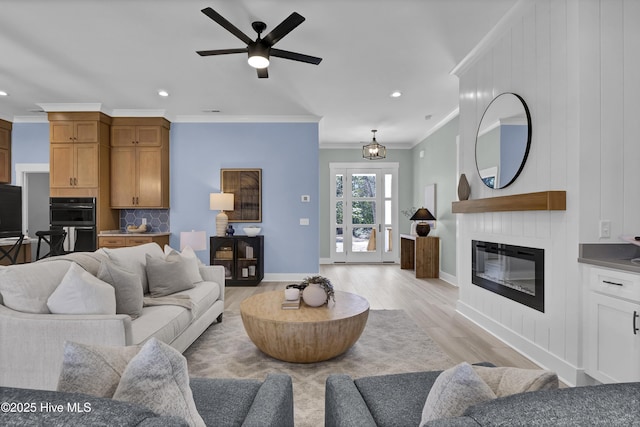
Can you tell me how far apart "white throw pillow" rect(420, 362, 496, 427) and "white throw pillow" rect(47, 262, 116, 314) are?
1924 millimetres

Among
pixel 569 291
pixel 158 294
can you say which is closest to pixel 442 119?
pixel 569 291

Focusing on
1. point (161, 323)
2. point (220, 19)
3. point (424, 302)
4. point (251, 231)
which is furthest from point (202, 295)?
point (424, 302)

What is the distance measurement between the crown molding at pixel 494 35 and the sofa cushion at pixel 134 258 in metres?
3.65

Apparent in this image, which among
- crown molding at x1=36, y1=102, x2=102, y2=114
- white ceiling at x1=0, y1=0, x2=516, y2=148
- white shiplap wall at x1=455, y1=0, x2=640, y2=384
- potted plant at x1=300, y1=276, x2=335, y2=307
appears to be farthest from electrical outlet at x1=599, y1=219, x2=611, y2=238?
crown molding at x1=36, y1=102, x2=102, y2=114

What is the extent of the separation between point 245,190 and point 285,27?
11.6 feet

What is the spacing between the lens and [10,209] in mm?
4840

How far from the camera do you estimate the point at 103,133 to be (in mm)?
5461

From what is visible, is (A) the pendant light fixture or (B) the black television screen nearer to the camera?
(B) the black television screen

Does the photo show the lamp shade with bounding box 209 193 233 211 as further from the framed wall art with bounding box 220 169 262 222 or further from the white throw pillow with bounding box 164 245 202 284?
the white throw pillow with bounding box 164 245 202 284

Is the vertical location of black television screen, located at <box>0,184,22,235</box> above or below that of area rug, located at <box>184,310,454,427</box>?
above

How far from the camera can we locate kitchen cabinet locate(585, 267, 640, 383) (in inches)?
75.8

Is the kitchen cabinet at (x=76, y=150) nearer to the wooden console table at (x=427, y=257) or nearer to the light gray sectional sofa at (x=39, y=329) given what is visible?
the light gray sectional sofa at (x=39, y=329)

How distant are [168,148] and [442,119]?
4.69 m

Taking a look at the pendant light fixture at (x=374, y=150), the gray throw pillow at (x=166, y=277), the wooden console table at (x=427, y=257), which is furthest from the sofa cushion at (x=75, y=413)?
the pendant light fixture at (x=374, y=150)
